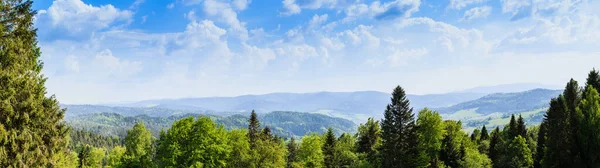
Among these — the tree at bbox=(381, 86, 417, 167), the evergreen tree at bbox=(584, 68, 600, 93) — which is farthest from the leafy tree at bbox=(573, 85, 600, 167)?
the tree at bbox=(381, 86, 417, 167)

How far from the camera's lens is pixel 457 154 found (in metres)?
59.0

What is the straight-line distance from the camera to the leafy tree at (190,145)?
44625 mm

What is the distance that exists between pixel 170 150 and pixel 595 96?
4372 cm

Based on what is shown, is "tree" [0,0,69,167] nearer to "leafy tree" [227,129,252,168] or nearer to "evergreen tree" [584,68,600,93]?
"leafy tree" [227,129,252,168]

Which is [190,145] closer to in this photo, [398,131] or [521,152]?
[398,131]

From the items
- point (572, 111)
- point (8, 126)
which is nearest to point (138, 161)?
point (8, 126)

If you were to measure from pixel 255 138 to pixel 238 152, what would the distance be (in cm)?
761

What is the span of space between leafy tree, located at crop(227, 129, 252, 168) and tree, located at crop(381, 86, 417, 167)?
17.4m

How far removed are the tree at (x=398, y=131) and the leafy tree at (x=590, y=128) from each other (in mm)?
17485

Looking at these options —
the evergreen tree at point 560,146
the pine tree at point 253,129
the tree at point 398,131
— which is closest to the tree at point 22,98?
the tree at point 398,131

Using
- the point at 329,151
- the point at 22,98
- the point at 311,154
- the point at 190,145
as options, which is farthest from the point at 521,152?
the point at 22,98

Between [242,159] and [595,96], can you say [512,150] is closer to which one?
[595,96]

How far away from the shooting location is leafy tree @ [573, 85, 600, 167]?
132ft

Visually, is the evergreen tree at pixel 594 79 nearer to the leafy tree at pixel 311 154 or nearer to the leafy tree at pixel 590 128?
the leafy tree at pixel 590 128
